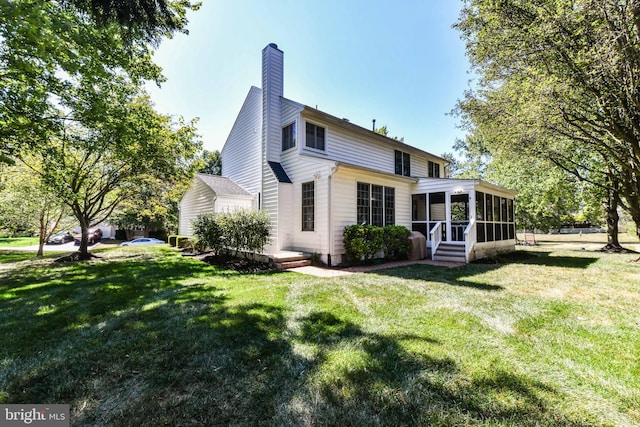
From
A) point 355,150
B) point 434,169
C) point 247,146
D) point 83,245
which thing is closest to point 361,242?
point 355,150

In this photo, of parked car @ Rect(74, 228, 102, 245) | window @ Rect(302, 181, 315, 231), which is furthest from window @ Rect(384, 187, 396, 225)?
parked car @ Rect(74, 228, 102, 245)

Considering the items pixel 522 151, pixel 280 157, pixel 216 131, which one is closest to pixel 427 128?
pixel 522 151

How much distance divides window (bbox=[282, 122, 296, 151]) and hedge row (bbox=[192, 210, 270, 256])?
3199 mm

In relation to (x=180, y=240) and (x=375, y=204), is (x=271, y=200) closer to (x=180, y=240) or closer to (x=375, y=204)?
(x=375, y=204)

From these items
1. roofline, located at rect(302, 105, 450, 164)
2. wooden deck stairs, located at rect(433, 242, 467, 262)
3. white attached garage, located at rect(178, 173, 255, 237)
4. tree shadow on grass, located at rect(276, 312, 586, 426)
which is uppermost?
roofline, located at rect(302, 105, 450, 164)

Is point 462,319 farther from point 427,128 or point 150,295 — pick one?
point 427,128

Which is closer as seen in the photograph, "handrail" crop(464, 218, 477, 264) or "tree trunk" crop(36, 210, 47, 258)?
"handrail" crop(464, 218, 477, 264)

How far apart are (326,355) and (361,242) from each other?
5908mm

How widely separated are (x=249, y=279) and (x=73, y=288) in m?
3.73

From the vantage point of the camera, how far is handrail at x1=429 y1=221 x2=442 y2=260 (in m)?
10.4

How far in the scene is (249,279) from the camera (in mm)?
6531

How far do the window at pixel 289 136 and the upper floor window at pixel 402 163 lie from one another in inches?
235

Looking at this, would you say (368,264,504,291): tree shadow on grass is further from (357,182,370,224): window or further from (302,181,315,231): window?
(302,181,315,231): window

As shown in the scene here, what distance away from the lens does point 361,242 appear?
8.55m
